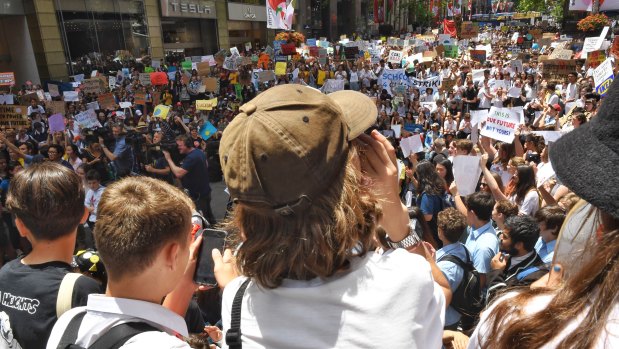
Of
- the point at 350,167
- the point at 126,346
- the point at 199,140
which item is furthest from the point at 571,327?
the point at 199,140

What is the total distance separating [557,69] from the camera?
1299cm

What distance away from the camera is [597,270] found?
792 millimetres

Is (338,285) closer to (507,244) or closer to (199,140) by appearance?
(507,244)

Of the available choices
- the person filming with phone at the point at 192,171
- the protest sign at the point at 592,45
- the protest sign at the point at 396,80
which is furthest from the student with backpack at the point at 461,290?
the protest sign at the point at 592,45

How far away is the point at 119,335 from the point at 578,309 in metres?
1.13

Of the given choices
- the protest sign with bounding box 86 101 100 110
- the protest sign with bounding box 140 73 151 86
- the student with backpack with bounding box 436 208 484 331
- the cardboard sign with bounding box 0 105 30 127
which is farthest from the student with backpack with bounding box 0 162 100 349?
the protest sign with bounding box 140 73 151 86

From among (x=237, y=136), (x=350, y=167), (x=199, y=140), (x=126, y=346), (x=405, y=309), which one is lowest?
(x=199, y=140)

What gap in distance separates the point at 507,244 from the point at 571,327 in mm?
2571

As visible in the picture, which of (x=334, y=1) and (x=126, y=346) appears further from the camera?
(x=334, y=1)

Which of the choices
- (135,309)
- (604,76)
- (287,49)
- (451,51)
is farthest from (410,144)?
(287,49)

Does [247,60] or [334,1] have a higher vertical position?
[334,1]

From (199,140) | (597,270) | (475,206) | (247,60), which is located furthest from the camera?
(247,60)

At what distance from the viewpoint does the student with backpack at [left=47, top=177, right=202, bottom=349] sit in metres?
1.20

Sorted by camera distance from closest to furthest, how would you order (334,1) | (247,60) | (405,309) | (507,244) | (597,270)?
1. (597,270)
2. (405,309)
3. (507,244)
4. (247,60)
5. (334,1)
